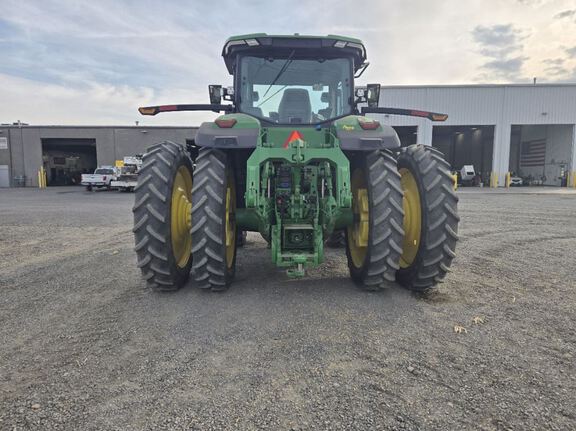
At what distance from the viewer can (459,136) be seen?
40094 mm

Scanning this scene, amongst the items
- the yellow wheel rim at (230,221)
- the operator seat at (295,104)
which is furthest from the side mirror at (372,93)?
the yellow wheel rim at (230,221)

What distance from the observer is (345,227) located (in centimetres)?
452

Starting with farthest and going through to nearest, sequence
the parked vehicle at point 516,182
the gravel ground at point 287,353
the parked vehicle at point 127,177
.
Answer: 1. the parked vehicle at point 516,182
2. the parked vehicle at point 127,177
3. the gravel ground at point 287,353

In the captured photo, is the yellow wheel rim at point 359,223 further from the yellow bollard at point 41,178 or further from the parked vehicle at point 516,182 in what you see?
the yellow bollard at point 41,178

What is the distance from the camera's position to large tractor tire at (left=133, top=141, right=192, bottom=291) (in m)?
3.93

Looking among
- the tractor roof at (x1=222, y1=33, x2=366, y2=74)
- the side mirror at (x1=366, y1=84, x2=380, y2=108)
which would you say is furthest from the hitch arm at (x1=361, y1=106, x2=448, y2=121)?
the tractor roof at (x1=222, y1=33, x2=366, y2=74)

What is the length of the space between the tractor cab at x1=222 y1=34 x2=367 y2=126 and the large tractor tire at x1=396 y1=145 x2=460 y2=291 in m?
1.28

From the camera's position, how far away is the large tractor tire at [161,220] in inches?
155

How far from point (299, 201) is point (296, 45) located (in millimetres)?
1922

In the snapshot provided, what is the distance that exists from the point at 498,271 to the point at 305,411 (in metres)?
4.12

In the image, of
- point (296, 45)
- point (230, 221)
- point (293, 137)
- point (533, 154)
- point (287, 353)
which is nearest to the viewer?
point (287, 353)

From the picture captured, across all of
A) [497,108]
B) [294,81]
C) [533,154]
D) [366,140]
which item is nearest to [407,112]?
[366,140]

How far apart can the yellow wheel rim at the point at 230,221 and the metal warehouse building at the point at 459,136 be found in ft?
84.2

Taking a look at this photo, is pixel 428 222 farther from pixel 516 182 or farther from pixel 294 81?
pixel 516 182
